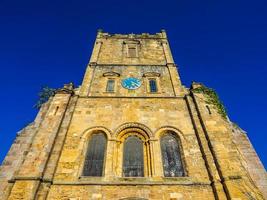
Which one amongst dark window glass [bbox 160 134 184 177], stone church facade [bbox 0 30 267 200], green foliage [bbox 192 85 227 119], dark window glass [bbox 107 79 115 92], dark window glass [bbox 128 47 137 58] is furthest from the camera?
dark window glass [bbox 128 47 137 58]

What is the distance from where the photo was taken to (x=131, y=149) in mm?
12141

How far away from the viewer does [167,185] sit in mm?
10109

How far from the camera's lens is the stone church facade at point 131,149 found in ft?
32.1

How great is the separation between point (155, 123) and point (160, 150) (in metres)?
1.75

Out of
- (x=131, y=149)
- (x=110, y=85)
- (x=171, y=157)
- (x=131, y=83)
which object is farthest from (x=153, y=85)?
(x=171, y=157)

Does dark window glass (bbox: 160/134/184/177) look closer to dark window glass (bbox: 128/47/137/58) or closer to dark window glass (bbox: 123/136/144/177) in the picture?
dark window glass (bbox: 123/136/144/177)

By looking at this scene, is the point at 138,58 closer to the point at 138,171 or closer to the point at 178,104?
the point at 178,104

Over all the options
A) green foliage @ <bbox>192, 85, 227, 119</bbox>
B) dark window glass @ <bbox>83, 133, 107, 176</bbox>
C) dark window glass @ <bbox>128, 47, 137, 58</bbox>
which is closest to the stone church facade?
dark window glass @ <bbox>83, 133, 107, 176</bbox>

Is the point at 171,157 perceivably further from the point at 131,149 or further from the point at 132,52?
the point at 132,52

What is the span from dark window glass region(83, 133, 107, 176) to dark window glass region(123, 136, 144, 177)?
43.3 inches

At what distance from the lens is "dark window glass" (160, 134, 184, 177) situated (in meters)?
11.0

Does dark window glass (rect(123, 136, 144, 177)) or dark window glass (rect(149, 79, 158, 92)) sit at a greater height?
dark window glass (rect(149, 79, 158, 92))

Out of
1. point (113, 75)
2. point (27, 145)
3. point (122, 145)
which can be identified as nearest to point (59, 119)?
point (27, 145)

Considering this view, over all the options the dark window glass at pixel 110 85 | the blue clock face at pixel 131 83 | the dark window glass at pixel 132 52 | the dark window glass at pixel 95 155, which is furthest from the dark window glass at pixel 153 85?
the dark window glass at pixel 95 155
